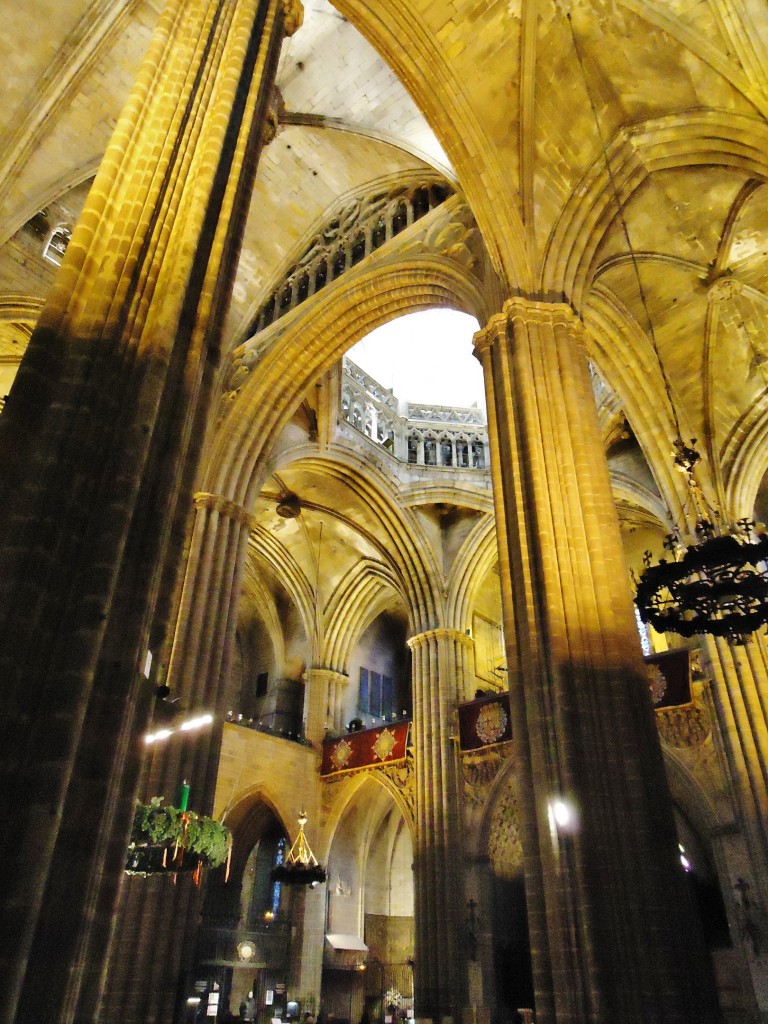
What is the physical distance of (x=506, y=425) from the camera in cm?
960

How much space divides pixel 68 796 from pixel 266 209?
46.5 ft

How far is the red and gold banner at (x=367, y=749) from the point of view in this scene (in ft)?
61.4

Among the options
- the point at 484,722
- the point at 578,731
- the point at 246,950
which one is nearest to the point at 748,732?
the point at 484,722

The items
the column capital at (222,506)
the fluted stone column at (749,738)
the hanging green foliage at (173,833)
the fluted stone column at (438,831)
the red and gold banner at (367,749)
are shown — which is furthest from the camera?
the red and gold banner at (367,749)

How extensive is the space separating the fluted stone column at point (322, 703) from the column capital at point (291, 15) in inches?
654

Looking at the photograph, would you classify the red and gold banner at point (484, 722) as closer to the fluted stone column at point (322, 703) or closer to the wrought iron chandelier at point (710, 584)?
the fluted stone column at point (322, 703)

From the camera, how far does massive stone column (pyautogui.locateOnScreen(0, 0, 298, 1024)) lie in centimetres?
311

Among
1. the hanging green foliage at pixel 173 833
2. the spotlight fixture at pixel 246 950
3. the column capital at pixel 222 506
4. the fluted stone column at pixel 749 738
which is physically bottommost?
the spotlight fixture at pixel 246 950

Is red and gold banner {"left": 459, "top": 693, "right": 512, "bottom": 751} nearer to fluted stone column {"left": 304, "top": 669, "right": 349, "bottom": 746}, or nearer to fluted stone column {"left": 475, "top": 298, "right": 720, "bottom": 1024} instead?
fluted stone column {"left": 304, "top": 669, "right": 349, "bottom": 746}

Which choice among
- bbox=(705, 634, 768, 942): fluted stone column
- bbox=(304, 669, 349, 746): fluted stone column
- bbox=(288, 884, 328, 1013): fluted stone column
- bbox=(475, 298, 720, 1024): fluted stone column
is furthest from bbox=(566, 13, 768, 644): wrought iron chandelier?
bbox=(288, 884, 328, 1013): fluted stone column

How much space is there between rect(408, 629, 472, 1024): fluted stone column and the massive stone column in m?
13.8

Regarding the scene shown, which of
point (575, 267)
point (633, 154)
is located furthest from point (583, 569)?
point (633, 154)

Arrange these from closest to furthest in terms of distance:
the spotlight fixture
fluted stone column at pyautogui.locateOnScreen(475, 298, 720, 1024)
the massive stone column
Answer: the massive stone column
fluted stone column at pyautogui.locateOnScreen(475, 298, 720, 1024)
the spotlight fixture

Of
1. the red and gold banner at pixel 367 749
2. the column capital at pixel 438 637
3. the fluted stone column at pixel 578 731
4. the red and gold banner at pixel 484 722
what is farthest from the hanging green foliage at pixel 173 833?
the column capital at pixel 438 637
